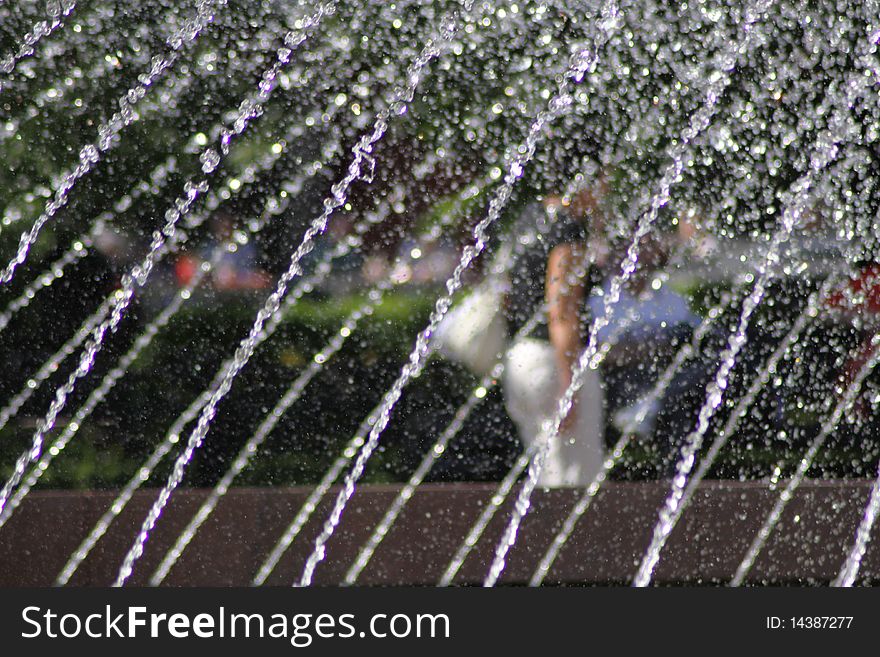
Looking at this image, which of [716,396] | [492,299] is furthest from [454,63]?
[716,396]

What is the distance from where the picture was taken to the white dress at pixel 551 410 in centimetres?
319

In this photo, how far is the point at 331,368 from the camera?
130 inches

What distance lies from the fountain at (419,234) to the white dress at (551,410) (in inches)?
1.2

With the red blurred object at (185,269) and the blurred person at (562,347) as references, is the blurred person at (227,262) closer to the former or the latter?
the red blurred object at (185,269)

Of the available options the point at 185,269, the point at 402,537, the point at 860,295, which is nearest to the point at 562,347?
the point at 402,537

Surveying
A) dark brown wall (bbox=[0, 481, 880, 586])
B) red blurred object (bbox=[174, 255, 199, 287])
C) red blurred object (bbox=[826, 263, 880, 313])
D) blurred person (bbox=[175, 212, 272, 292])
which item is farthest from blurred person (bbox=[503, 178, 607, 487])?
red blurred object (bbox=[174, 255, 199, 287])

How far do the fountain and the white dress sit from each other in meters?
0.03

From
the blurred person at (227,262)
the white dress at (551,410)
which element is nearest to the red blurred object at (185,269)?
the blurred person at (227,262)

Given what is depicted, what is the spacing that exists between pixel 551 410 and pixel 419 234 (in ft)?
2.36

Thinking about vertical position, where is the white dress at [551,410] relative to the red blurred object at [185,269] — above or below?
below

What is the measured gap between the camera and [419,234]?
10.8 feet

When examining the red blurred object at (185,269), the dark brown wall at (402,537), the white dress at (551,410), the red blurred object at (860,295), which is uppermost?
the red blurred object at (860,295)

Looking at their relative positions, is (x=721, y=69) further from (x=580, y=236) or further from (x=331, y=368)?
(x=331, y=368)

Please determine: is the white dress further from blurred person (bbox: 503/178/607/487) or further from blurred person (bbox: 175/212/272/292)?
blurred person (bbox: 175/212/272/292)
